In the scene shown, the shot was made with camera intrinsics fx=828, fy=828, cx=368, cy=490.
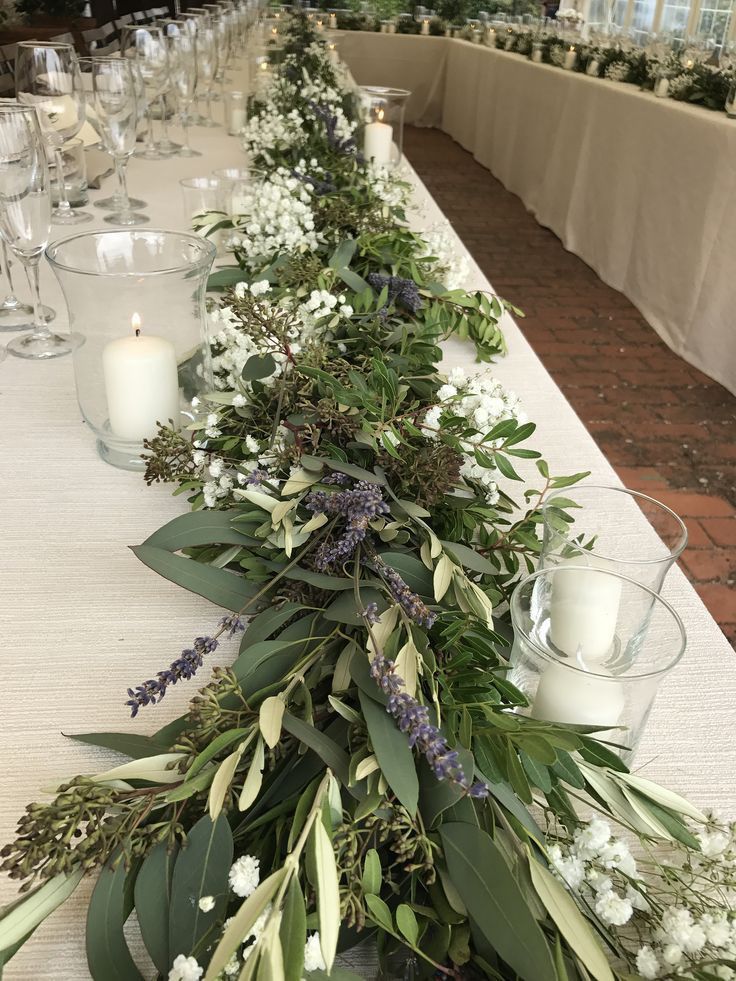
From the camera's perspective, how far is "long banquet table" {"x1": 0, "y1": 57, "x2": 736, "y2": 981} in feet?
1.62

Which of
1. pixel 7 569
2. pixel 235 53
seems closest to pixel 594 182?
pixel 235 53

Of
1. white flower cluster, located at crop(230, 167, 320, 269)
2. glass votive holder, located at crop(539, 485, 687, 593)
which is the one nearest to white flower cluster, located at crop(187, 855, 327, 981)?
glass votive holder, located at crop(539, 485, 687, 593)

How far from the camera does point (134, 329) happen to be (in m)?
0.77

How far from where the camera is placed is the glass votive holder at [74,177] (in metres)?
1.56

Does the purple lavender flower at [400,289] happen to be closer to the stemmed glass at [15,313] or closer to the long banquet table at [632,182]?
the stemmed glass at [15,313]

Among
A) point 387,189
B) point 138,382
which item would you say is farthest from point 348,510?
point 387,189

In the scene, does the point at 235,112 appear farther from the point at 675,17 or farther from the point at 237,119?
the point at 675,17

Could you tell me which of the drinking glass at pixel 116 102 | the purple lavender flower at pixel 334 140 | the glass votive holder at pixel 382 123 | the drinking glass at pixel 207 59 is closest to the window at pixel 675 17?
the drinking glass at pixel 207 59

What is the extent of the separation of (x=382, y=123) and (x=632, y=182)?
2.21 m

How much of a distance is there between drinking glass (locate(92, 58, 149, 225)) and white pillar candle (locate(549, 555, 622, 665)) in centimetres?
116

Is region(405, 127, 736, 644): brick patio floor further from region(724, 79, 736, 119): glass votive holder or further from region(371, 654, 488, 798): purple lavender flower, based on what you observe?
region(371, 654, 488, 798): purple lavender flower

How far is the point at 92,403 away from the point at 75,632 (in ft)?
0.89

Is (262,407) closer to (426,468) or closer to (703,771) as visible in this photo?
(426,468)

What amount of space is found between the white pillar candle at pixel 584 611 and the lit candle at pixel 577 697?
6 cm
